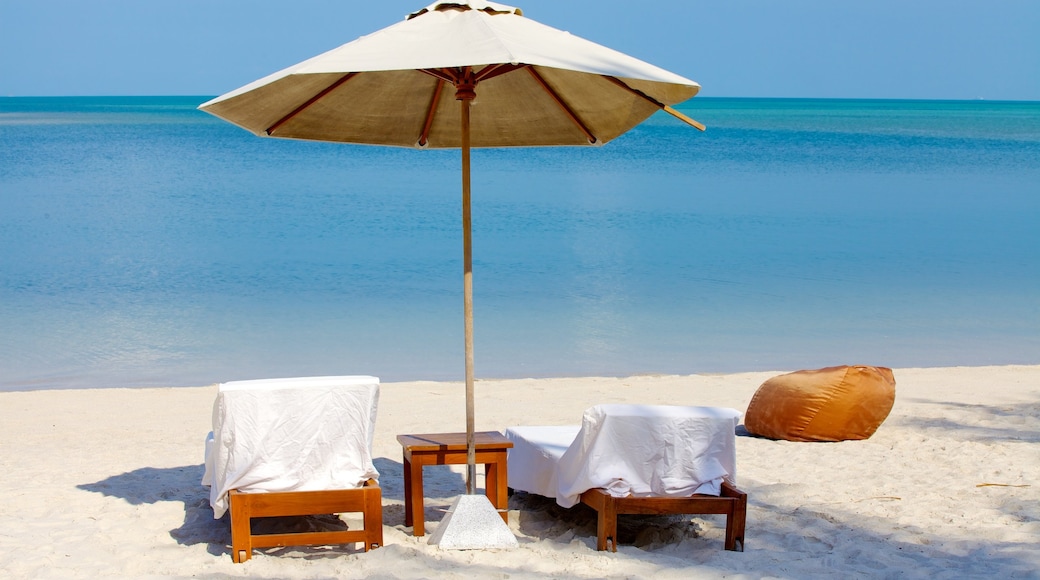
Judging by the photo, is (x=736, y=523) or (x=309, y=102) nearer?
(x=736, y=523)

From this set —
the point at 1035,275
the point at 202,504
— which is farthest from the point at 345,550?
the point at 1035,275

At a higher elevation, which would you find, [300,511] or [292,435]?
[292,435]

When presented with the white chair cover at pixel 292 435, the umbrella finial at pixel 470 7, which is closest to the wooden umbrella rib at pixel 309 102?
the umbrella finial at pixel 470 7

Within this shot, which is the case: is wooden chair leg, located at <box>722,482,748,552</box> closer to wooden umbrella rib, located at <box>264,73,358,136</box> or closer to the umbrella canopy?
the umbrella canopy

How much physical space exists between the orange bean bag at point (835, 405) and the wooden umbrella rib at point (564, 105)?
2.35 meters

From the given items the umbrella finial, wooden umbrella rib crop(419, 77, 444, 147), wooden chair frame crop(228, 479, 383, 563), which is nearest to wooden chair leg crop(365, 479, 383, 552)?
wooden chair frame crop(228, 479, 383, 563)

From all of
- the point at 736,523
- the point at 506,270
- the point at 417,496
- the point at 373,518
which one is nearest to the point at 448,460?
the point at 417,496

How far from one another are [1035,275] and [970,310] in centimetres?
413

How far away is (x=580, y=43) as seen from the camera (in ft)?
13.9

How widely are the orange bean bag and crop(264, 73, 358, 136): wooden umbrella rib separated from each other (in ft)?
11.7

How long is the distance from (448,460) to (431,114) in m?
1.91

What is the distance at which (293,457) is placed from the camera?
4172mm

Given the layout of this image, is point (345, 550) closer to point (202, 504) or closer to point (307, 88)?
point (202, 504)

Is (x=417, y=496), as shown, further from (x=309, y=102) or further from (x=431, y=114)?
(x=431, y=114)
